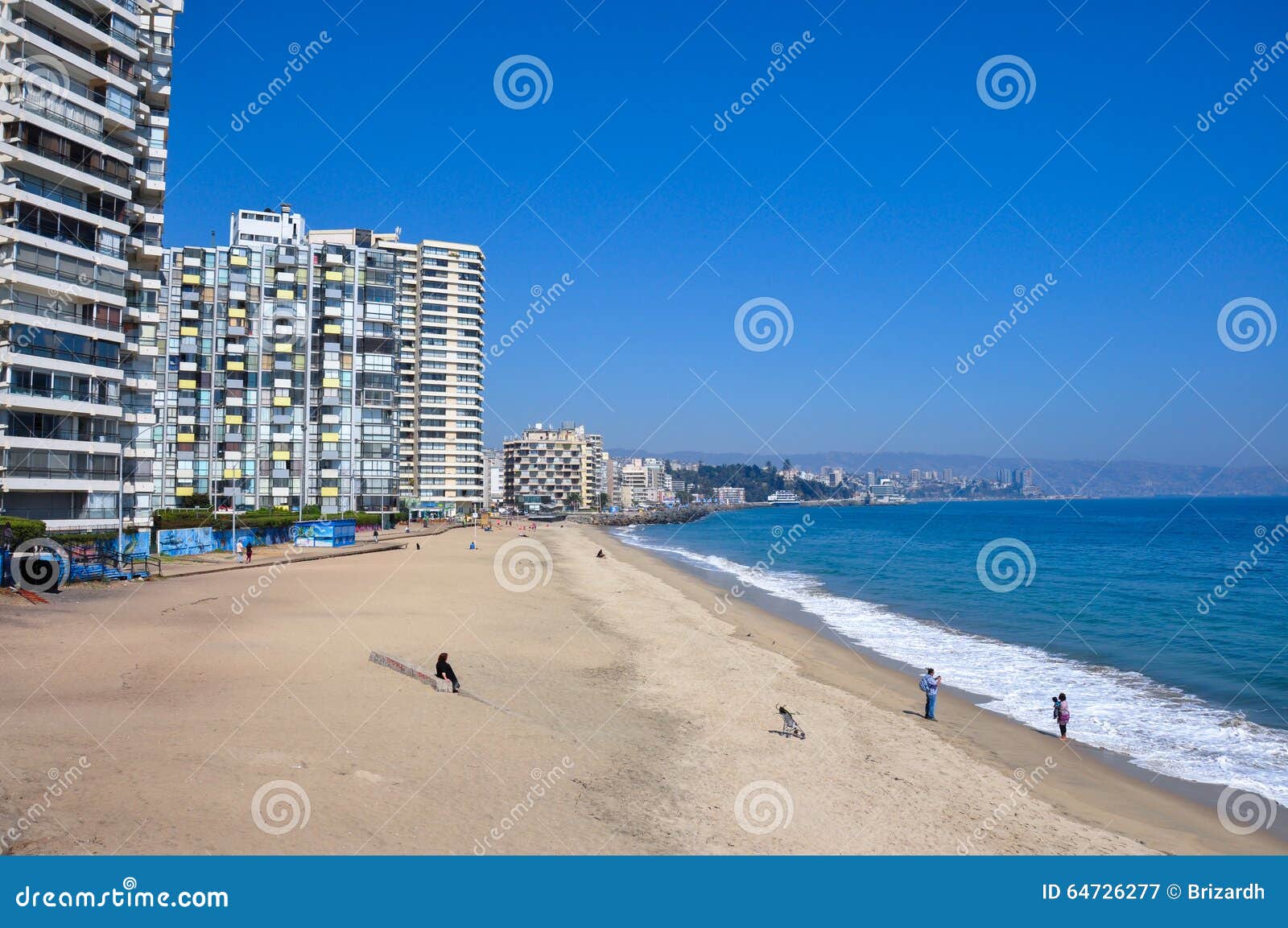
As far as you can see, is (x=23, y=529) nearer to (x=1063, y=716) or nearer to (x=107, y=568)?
(x=107, y=568)

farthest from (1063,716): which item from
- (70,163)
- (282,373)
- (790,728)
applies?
(282,373)

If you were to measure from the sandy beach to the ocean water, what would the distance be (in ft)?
9.20

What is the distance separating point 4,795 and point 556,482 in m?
176

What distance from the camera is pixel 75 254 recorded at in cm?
3431

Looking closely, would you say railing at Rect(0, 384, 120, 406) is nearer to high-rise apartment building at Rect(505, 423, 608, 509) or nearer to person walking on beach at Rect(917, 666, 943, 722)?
person walking on beach at Rect(917, 666, 943, 722)

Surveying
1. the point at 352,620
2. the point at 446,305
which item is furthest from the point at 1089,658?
the point at 446,305

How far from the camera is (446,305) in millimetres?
105062

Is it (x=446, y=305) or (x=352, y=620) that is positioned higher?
(x=446, y=305)

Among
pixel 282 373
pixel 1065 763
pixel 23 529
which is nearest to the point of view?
pixel 1065 763

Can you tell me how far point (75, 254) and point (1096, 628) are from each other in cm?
4658

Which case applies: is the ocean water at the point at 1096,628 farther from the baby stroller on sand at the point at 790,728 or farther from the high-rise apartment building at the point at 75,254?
the high-rise apartment building at the point at 75,254

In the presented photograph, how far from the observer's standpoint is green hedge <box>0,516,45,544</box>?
26702mm

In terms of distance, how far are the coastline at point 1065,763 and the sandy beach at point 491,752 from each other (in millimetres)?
81

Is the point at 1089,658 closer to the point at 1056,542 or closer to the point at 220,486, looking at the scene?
the point at 220,486
